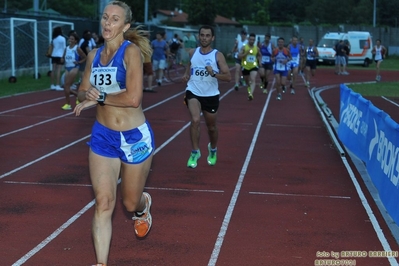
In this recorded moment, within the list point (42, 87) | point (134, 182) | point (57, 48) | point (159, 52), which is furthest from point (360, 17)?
point (134, 182)

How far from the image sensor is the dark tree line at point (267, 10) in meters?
59.4

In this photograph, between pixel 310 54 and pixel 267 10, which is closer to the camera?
pixel 310 54

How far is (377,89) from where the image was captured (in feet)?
99.2

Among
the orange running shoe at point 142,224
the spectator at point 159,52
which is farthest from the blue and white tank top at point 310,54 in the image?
the orange running shoe at point 142,224

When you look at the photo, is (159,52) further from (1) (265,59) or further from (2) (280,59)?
Answer: (2) (280,59)

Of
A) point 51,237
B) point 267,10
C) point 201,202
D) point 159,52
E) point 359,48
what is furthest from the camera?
point 267,10

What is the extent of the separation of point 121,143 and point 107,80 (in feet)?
1.58

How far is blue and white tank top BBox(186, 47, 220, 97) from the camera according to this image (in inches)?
429

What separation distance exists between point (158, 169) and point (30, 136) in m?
3.97

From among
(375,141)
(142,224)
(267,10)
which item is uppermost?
(267,10)

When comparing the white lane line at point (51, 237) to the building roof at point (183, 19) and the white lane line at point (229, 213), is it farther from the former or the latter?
the building roof at point (183, 19)

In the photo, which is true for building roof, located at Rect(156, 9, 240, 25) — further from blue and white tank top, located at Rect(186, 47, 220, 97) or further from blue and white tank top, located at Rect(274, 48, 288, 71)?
blue and white tank top, located at Rect(186, 47, 220, 97)

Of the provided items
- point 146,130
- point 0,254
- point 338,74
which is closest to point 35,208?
point 0,254

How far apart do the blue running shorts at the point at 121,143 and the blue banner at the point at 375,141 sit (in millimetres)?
3146
